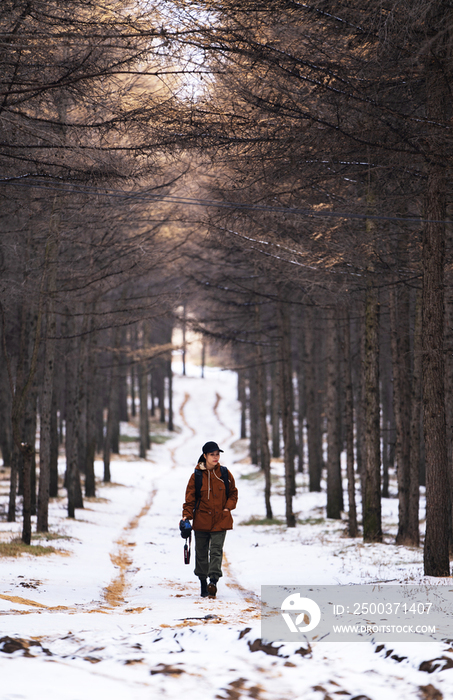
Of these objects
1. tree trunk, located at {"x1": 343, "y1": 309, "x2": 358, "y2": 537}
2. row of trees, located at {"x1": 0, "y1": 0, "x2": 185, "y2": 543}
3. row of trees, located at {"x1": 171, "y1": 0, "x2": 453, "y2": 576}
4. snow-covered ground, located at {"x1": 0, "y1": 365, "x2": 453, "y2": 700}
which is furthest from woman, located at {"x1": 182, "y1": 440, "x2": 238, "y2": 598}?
tree trunk, located at {"x1": 343, "y1": 309, "x2": 358, "y2": 537}

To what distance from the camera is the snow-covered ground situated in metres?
4.18

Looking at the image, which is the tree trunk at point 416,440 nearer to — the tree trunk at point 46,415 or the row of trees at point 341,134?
the row of trees at point 341,134

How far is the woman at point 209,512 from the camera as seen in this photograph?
7.53 meters

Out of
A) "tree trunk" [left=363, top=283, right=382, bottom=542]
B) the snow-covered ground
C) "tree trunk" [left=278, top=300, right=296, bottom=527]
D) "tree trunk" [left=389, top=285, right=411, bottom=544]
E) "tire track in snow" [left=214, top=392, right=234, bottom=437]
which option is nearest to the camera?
the snow-covered ground

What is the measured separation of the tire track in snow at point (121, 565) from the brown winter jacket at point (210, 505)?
145 centimetres

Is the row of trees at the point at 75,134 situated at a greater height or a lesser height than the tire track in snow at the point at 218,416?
greater

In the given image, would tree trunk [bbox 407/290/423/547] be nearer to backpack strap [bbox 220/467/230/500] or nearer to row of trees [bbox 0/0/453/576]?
row of trees [bbox 0/0/453/576]

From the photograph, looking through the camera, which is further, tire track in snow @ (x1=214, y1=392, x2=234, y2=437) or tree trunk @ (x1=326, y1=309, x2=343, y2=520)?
tire track in snow @ (x1=214, y1=392, x2=234, y2=437)

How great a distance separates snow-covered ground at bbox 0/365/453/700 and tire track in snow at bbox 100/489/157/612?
0.03 metres

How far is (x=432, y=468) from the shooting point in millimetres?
9125

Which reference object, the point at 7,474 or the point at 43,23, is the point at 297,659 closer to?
the point at 43,23

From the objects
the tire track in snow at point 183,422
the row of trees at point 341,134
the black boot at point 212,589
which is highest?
the row of trees at point 341,134

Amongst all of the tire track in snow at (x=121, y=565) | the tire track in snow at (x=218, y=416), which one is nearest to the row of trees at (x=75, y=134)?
the tire track in snow at (x=121, y=565)

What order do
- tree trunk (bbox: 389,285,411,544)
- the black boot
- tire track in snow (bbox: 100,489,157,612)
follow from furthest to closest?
tree trunk (bbox: 389,285,411,544) < tire track in snow (bbox: 100,489,157,612) < the black boot
